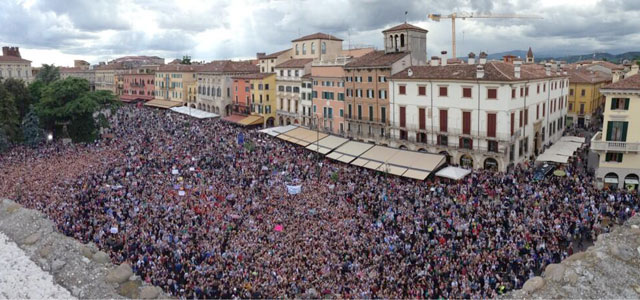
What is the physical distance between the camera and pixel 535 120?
4059 centimetres

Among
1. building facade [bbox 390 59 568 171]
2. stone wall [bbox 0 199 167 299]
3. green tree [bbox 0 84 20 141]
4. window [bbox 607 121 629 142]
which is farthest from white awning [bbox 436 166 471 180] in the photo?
green tree [bbox 0 84 20 141]

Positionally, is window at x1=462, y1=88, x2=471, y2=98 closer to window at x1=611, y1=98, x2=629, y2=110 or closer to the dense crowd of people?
the dense crowd of people

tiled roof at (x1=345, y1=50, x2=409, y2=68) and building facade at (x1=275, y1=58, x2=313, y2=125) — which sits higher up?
tiled roof at (x1=345, y1=50, x2=409, y2=68)

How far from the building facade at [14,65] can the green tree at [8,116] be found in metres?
47.3

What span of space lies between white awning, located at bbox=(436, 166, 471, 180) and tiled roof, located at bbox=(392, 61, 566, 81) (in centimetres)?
691

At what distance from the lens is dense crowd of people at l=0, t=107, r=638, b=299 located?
2202 centimetres

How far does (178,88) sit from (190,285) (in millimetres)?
64837

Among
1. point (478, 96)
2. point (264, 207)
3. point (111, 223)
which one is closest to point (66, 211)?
point (111, 223)

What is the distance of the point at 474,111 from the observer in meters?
36.9

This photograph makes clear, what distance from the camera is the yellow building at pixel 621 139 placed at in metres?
31.1

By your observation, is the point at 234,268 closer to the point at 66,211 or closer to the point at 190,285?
the point at 190,285

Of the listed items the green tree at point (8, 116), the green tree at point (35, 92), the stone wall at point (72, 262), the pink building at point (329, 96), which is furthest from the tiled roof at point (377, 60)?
the green tree at point (35, 92)

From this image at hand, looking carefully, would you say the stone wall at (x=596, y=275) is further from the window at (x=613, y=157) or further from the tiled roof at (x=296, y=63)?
the tiled roof at (x=296, y=63)

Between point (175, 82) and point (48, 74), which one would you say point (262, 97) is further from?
point (48, 74)
